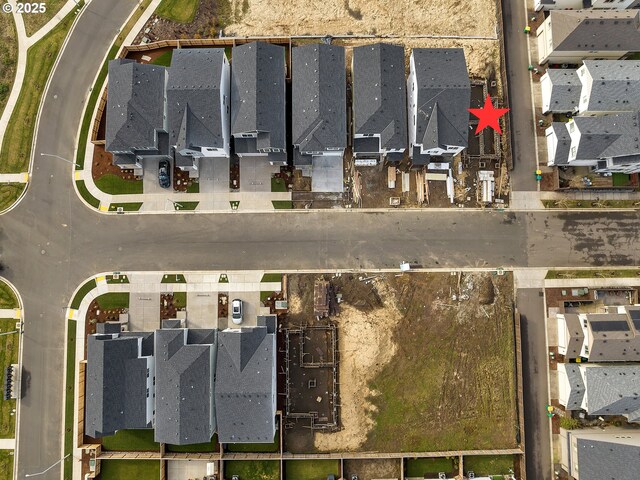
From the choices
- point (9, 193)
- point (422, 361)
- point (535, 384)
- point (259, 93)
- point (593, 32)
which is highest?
point (593, 32)

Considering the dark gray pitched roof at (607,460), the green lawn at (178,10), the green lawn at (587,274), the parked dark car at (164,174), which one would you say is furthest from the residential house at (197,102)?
the dark gray pitched roof at (607,460)

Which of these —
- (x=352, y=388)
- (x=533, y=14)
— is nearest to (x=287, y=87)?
(x=533, y=14)

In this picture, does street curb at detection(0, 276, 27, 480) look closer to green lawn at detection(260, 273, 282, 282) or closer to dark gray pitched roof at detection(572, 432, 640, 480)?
green lawn at detection(260, 273, 282, 282)

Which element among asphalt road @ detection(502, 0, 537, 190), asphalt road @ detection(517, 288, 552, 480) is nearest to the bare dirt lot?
asphalt road @ detection(502, 0, 537, 190)

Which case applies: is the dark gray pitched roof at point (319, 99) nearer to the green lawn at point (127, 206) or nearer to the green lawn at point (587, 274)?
the green lawn at point (127, 206)

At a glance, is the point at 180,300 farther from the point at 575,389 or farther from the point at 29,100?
the point at 575,389

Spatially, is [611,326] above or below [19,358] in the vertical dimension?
above

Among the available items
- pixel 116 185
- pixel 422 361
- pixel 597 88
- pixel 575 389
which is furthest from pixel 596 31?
pixel 116 185
